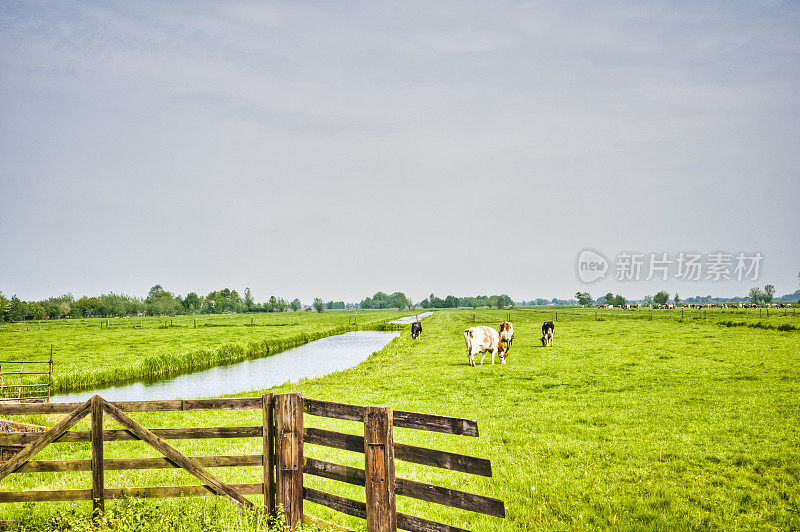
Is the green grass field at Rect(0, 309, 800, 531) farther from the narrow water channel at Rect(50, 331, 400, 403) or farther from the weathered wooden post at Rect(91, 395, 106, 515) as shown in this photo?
the narrow water channel at Rect(50, 331, 400, 403)

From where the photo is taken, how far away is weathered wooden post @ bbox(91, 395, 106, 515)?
7.32 meters

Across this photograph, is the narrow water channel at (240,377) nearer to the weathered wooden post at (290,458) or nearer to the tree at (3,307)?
the weathered wooden post at (290,458)

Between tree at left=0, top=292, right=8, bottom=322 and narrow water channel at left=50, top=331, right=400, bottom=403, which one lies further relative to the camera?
tree at left=0, top=292, right=8, bottom=322

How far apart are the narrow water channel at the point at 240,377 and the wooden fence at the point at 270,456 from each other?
995 inches

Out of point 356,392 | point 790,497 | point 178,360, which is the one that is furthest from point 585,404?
point 178,360

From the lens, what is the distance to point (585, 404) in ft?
61.8

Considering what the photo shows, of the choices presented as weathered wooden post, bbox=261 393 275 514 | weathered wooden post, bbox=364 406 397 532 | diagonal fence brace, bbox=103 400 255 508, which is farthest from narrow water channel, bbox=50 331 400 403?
weathered wooden post, bbox=364 406 397 532

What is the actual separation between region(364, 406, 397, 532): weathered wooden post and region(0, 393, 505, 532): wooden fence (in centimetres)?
1

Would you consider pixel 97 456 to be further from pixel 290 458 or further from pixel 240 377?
pixel 240 377

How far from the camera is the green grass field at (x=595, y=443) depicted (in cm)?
909

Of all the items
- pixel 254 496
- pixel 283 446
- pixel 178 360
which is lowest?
pixel 178 360

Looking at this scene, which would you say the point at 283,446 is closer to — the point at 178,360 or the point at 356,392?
the point at 356,392

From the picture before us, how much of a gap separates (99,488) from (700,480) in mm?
12028

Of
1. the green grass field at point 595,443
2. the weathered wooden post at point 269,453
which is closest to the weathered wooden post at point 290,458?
the weathered wooden post at point 269,453
